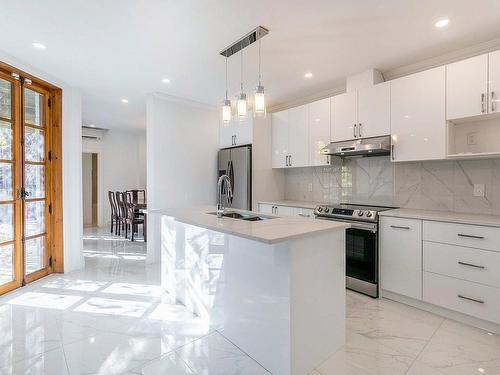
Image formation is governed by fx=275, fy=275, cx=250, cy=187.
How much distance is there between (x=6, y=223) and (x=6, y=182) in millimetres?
439

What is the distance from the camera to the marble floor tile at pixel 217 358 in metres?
1.75

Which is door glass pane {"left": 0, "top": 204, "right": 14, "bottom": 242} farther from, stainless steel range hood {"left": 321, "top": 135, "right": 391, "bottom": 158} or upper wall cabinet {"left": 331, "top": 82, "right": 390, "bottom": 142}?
upper wall cabinet {"left": 331, "top": 82, "right": 390, "bottom": 142}

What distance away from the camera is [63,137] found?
3.59 metres

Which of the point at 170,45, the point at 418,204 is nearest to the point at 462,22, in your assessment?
the point at 418,204

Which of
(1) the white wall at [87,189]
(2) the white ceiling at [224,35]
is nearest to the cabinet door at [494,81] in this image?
(2) the white ceiling at [224,35]

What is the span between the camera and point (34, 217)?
3.34 m

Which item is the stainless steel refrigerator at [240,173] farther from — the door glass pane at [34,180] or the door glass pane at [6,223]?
the door glass pane at [6,223]

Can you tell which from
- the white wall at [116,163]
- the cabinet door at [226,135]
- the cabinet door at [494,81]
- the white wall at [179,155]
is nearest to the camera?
the cabinet door at [494,81]

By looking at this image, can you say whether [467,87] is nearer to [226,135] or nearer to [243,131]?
[243,131]

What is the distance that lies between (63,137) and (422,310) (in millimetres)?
4535

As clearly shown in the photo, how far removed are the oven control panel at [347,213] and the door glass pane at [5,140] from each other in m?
3.49

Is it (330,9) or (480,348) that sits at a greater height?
(330,9)

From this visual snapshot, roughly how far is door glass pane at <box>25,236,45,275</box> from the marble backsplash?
3.59 m

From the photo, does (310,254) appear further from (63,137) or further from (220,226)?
(63,137)
